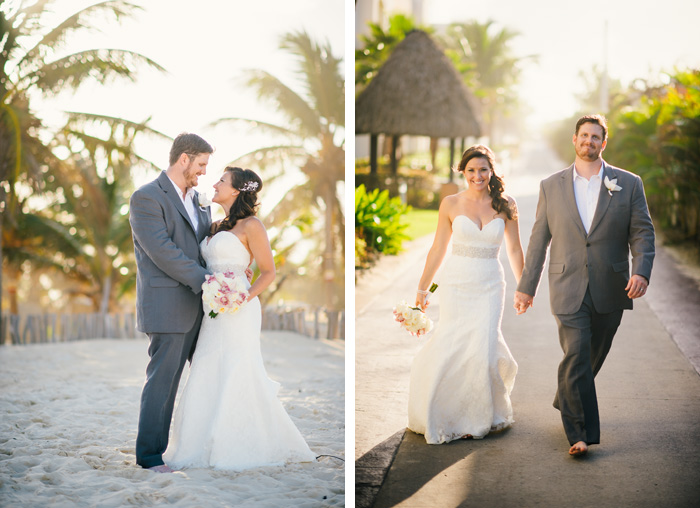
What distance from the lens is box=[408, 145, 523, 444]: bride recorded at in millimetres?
3980

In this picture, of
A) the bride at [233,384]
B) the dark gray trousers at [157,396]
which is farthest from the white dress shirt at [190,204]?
the dark gray trousers at [157,396]

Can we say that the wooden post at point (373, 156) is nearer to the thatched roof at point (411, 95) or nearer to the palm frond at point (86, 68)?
the thatched roof at point (411, 95)

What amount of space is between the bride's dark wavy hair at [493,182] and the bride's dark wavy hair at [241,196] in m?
1.14

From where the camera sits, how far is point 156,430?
4059 millimetres

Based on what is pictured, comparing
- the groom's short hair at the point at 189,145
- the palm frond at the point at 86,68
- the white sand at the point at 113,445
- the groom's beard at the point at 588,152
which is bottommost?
the white sand at the point at 113,445

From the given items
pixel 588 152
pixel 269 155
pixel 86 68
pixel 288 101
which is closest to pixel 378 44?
pixel 288 101

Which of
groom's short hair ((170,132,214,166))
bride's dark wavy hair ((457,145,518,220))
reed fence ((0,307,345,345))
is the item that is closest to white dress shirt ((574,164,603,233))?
bride's dark wavy hair ((457,145,518,220))

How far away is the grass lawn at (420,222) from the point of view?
11545 millimetres

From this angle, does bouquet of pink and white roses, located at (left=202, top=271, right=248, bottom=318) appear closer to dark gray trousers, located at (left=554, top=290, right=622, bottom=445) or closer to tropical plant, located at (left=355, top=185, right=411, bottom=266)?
dark gray trousers, located at (left=554, top=290, right=622, bottom=445)

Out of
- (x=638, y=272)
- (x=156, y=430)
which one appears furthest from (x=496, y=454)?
(x=156, y=430)

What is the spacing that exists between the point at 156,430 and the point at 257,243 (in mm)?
1120

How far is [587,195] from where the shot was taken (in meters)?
3.64

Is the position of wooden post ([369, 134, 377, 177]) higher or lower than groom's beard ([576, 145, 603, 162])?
higher

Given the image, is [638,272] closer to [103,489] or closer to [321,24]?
[103,489]
